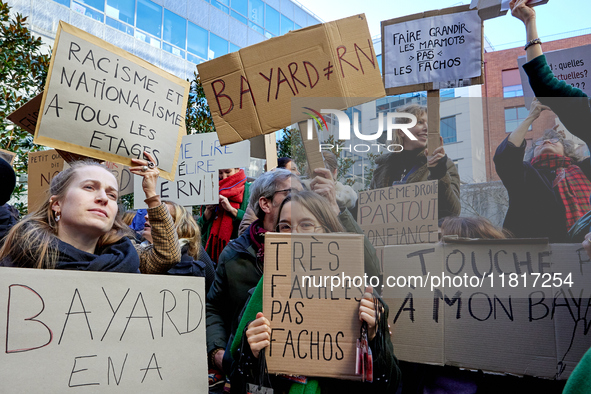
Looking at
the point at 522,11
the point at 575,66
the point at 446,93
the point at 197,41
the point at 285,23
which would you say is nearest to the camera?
the point at 522,11

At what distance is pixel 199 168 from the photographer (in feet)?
13.0

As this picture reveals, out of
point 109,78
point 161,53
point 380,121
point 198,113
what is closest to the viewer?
point 380,121

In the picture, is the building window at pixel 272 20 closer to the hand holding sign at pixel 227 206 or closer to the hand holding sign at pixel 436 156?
the hand holding sign at pixel 227 206

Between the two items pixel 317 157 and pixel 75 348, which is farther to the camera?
pixel 317 157

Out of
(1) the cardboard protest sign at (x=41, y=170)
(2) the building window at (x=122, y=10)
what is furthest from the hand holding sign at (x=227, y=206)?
(2) the building window at (x=122, y=10)

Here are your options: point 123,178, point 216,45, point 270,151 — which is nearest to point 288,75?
point 270,151

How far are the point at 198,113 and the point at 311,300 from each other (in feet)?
17.8

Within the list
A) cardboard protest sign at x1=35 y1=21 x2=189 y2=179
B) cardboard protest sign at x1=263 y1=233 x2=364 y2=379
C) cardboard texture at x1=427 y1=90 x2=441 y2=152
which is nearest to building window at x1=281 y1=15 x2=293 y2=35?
cardboard protest sign at x1=35 y1=21 x2=189 y2=179

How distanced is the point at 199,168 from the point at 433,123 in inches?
102

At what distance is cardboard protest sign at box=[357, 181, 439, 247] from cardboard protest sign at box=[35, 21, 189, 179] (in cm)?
116

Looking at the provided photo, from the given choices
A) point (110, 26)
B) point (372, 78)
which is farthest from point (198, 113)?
point (110, 26)

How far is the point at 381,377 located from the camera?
158cm

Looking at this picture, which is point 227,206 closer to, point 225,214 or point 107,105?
point 225,214

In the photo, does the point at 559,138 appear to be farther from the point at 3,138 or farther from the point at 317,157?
the point at 3,138
